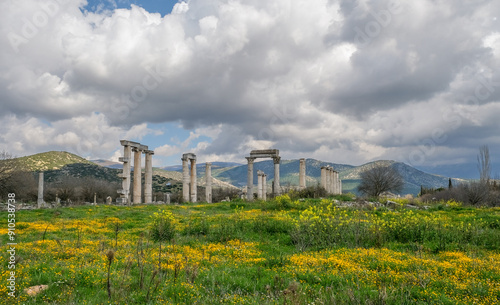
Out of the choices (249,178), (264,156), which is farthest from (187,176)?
(264,156)

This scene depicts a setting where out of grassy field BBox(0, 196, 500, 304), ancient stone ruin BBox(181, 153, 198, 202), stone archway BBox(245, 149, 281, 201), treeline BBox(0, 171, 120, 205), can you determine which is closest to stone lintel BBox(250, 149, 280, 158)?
stone archway BBox(245, 149, 281, 201)

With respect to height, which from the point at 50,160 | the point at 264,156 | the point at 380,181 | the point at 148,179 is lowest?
the point at 380,181

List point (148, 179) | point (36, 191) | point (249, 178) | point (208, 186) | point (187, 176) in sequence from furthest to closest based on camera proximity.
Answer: point (36, 191)
point (249, 178)
point (208, 186)
point (187, 176)
point (148, 179)

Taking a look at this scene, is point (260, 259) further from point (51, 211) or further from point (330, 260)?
point (51, 211)

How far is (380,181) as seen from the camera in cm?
5894

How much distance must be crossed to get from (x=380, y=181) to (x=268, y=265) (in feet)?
181

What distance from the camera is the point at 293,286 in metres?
3.51

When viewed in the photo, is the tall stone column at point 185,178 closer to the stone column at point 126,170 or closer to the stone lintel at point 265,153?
the stone column at point 126,170

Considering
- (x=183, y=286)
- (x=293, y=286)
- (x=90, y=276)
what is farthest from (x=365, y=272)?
(x=90, y=276)

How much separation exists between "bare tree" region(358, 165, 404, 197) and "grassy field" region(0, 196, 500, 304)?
153 feet

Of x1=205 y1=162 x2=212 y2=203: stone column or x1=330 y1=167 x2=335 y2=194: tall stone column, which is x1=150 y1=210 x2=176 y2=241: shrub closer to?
Result: x1=205 y1=162 x2=212 y2=203: stone column

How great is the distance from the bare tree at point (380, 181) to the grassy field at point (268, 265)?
46.7 meters

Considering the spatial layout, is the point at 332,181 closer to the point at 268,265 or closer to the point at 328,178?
the point at 328,178

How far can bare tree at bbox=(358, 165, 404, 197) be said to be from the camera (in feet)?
193
